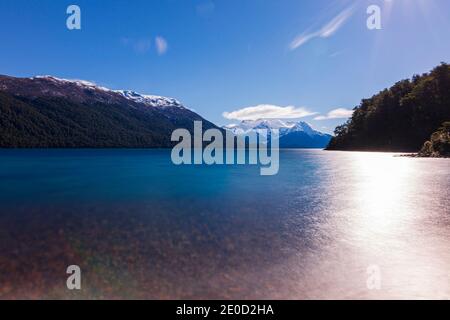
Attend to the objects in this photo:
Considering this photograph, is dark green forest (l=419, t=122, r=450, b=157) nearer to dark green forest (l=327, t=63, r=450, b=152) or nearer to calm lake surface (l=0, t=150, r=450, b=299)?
dark green forest (l=327, t=63, r=450, b=152)

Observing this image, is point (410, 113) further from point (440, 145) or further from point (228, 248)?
point (228, 248)

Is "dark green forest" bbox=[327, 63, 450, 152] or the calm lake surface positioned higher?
"dark green forest" bbox=[327, 63, 450, 152]

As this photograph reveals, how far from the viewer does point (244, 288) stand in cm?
1222

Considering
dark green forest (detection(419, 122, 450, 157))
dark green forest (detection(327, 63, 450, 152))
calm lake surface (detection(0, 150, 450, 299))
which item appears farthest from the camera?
dark green forest (detection(327, 63, 450, 152))

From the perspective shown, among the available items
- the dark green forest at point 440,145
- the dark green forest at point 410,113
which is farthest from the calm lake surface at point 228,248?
the dark green forest at point 410,113

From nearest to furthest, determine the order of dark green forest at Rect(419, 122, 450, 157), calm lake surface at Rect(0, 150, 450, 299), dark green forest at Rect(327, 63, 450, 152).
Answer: calm lake surface at Rect(0, 150, 450, 299), dark green forest at Rect(419, 122, 450, 157), dark green forest at Rect(327, 63, 450, 152)

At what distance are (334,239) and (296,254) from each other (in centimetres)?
422

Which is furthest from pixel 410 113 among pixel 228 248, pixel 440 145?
pixel 228 248

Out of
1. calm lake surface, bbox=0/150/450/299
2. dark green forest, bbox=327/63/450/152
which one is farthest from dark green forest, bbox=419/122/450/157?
calm lake surface, bbox=0/150/450/299

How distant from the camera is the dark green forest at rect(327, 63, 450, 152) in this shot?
502 feet

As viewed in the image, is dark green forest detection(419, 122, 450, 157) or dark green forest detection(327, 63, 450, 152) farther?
dark green forest detection(327, 63, 450, 152)

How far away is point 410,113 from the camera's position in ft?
551

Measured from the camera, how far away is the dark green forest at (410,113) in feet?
502
